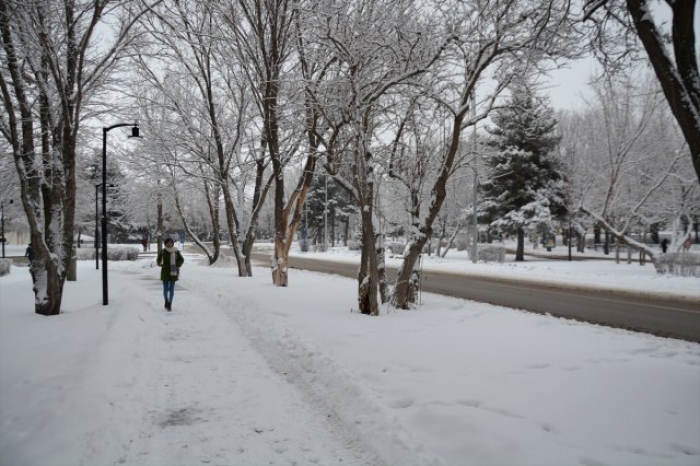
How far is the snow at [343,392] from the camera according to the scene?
3.83 m

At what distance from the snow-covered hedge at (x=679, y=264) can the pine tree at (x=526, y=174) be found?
33.3 feet

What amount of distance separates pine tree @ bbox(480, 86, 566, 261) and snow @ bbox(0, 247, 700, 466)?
74.4 feet

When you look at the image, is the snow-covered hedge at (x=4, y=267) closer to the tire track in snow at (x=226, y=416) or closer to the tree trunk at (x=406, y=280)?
the tire track in snow at (x=226, y=416)

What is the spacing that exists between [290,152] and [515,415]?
13901 mm

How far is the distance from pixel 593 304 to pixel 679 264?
9.25m

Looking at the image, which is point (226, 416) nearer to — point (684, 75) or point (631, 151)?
point (684, 75)

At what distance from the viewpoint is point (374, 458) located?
12.6 feet

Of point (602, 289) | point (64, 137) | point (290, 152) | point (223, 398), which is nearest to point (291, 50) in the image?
point (290, 152)

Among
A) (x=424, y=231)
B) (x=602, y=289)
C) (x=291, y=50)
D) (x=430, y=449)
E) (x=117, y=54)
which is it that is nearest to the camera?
(x=430, y=449)

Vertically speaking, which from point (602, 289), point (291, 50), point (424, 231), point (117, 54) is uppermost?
point (291, 50)

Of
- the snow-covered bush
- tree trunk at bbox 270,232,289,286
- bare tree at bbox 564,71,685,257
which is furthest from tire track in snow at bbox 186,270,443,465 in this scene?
the snow-covered bush

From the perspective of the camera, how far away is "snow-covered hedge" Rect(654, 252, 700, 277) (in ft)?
59.8

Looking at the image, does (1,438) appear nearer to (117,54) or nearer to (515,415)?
(515,415)

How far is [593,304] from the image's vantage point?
12.7 meters
